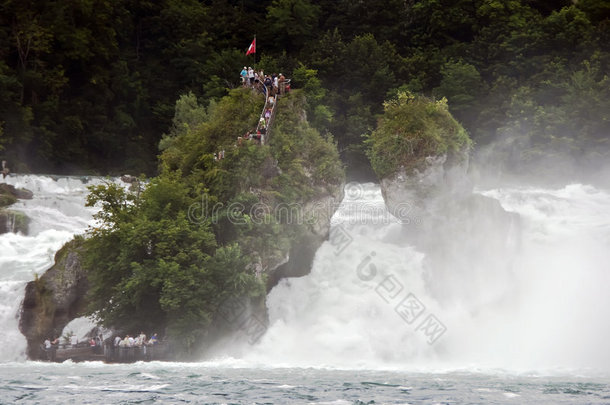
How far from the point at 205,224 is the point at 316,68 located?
→ 3584 cm

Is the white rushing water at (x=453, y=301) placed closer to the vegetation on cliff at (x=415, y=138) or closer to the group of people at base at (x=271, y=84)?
the vegetation on cliff at (x=415, y=138)

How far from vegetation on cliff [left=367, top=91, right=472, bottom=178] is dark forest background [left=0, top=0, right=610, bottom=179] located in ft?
47.2

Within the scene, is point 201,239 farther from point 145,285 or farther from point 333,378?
point 333,378

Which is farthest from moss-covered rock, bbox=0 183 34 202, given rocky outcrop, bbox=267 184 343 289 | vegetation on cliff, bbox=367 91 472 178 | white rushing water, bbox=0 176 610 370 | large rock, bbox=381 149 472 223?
large rock, bbox=381 149 472 223

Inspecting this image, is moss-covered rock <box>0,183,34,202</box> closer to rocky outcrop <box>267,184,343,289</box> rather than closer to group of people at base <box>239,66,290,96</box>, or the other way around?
group of people at base <box>239,66,290,96</box>

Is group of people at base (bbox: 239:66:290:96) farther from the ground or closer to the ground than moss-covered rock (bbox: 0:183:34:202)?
farther from the ground

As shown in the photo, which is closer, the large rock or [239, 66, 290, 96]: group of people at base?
the large rock

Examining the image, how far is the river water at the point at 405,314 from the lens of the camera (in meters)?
31.7

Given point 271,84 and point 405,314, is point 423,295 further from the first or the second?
point 271,84

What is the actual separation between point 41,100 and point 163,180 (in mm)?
33097

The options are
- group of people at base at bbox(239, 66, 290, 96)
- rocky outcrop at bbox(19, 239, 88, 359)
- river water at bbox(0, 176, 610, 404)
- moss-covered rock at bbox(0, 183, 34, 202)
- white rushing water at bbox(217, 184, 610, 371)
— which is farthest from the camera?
moss-covered rock at bbox(0, 183, 34, 202)

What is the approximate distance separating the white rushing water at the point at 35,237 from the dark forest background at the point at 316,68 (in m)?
11.8

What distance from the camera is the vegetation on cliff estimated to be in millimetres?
45844

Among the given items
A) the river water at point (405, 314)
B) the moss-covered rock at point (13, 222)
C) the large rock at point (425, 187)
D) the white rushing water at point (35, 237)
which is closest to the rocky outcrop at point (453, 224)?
the large rock at point (425, 187)
